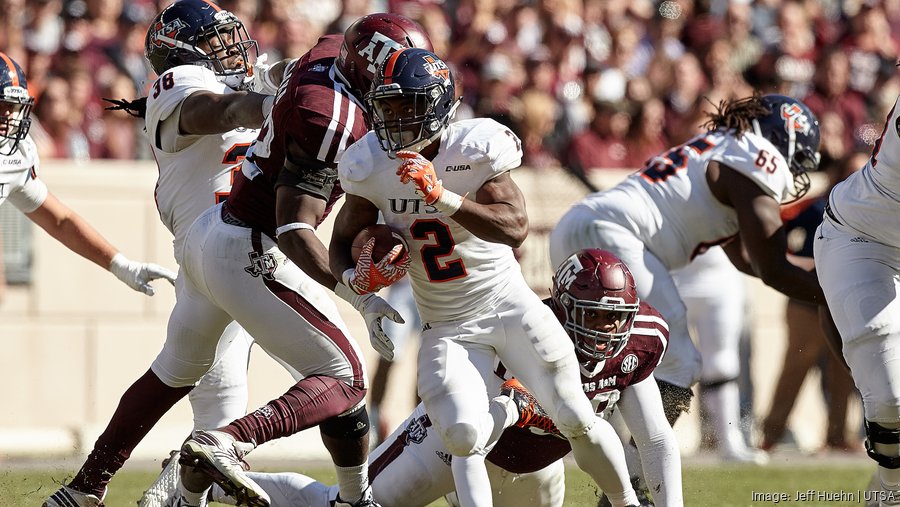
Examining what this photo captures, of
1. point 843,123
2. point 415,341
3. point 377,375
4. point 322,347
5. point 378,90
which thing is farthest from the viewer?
point 843,123

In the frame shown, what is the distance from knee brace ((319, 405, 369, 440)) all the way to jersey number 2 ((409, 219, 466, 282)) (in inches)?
23.5

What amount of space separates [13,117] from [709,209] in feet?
10.2

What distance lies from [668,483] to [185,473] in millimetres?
1651

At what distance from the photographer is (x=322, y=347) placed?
15.0ft

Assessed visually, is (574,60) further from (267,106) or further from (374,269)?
(374,269)

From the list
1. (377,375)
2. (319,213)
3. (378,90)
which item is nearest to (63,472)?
(377,375)

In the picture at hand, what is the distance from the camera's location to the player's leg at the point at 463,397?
429 cm

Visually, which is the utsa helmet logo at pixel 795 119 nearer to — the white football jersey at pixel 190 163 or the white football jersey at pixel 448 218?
the white football jersey at pixel 448 218

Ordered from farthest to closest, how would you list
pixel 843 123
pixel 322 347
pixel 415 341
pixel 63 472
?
pixel 843 123 → pixel 415 341 → pixel 63 472 → pixel 322 347

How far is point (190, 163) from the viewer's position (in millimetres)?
5215

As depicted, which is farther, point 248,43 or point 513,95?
point 513,95

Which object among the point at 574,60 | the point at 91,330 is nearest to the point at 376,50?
the point at 91,330

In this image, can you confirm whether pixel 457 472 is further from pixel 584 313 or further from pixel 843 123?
pixel 843 123

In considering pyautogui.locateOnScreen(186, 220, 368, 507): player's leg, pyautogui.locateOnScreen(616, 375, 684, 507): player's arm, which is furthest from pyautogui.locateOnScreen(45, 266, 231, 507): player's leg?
pyautogui.locateOnScreen(616, 375, 684, 507): player's arm
